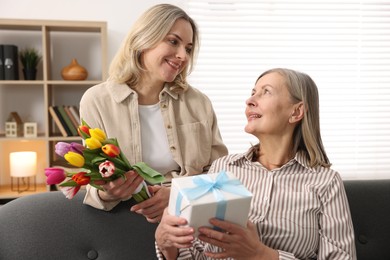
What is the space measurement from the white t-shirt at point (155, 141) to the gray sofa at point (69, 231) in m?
0.22

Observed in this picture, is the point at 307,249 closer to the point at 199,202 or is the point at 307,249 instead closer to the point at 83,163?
the point at 199,202

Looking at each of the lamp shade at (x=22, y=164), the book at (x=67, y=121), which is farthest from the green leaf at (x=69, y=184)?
the lamp shade at (x=22, y=164)

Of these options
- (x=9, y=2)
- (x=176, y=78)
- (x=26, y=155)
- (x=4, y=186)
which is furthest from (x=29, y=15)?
(x=176, y=78)

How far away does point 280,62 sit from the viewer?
340 cm

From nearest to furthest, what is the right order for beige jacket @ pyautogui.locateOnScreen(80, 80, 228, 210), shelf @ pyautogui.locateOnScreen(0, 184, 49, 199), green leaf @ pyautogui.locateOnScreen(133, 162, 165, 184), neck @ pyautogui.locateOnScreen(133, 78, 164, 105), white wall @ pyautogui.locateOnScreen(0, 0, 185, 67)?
green leaf @ pyautogui.locateOnScreen(133, 162, 165, 184), beige jacket @ pyautogui.locateOnScreen(80, 80, 228, 210), neck @ pyautogui.locateOnScreen(133, 78, 164, 105), shelf @ pyautogui.locateOnScreen(0, 184, 49, 199), white wall @ pyautogui.locateOnScreen(0, 0, 185, 67)

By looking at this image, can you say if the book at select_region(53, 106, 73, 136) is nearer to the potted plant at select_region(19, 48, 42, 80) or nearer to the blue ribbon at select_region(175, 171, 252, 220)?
the potted plant at select_region(19, 48, 42, 80)

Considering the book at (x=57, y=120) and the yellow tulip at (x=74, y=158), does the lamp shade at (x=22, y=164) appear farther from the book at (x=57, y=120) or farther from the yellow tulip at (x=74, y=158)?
the yellow tulip at (x=74, y=158)

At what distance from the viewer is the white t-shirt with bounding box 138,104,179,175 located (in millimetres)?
1696

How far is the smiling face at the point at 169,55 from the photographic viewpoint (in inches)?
66.7

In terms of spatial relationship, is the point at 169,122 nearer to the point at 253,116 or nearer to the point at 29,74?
the point at 253,116

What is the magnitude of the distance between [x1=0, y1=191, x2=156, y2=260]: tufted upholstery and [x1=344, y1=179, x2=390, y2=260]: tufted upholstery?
2.82 ft

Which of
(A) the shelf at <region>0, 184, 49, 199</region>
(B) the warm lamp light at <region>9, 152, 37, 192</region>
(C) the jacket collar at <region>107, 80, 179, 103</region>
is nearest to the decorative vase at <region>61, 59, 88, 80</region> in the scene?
(B) the warm lamp light at <region>9, 152, 37, 192</region>

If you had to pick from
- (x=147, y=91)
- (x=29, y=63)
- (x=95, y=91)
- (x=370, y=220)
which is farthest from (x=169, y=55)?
(x=29, y=63)

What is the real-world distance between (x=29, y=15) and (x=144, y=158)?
2.12 m
